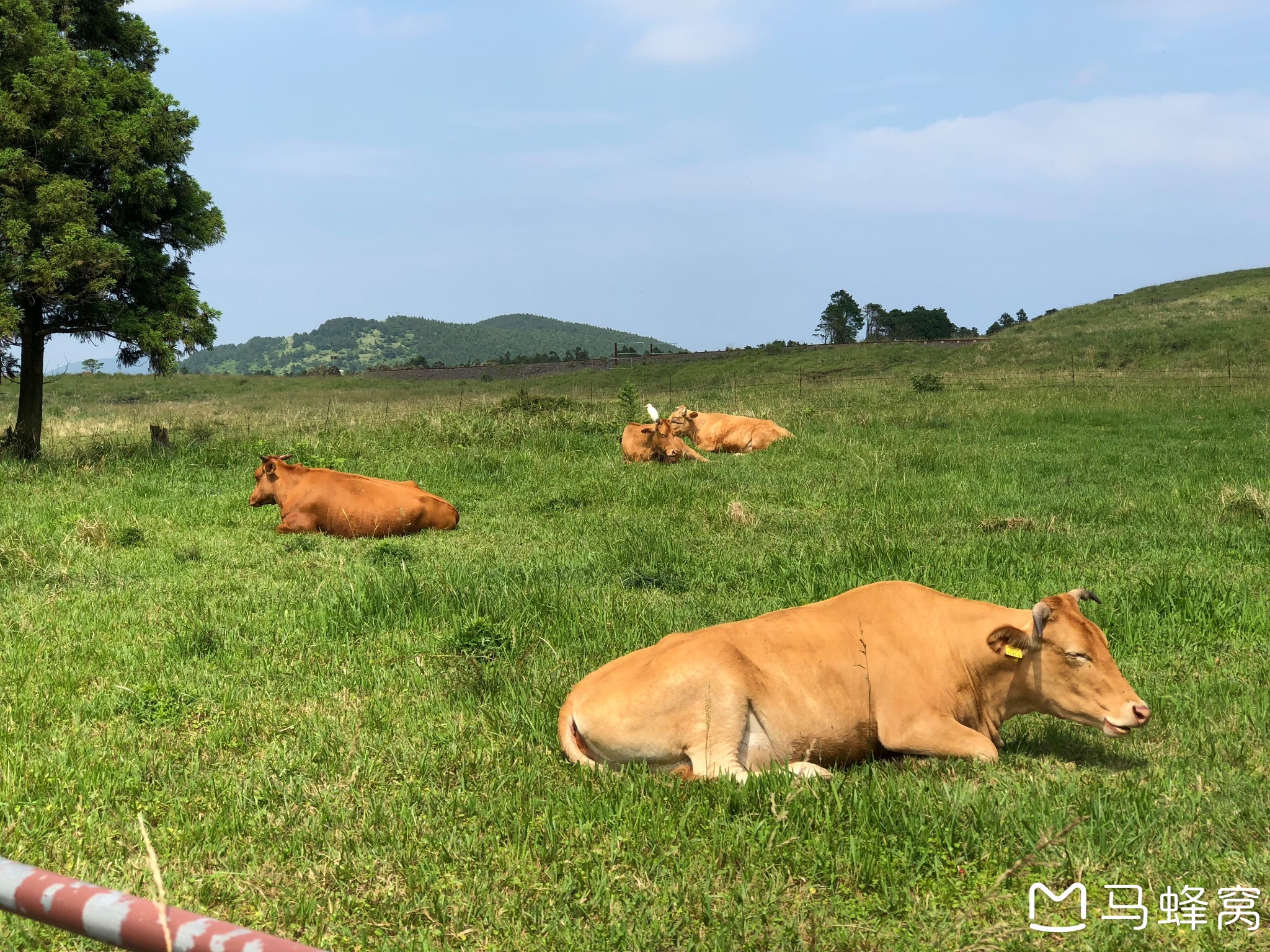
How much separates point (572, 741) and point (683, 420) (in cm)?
1684

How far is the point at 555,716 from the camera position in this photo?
5.60 meters

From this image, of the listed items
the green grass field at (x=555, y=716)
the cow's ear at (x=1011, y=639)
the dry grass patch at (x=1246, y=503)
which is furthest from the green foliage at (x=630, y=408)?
the cow's ear at (x=1011, y=639)

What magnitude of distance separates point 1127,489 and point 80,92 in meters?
18.7

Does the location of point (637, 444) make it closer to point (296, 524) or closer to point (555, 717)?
point (296, 524)

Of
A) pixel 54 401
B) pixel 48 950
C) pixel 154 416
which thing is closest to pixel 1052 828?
pixel 48 950

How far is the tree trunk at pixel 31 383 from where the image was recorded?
18.7 metres

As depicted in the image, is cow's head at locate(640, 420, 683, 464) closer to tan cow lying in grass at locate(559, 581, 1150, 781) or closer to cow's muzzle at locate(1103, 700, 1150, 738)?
tan cow lying in grass at locate(559, 581, 1150, 781)

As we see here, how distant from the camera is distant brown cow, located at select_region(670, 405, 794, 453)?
67.2ft

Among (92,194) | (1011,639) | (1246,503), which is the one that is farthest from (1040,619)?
(92,194)

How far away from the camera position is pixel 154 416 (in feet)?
123

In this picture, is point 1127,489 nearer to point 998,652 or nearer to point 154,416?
point 998,652

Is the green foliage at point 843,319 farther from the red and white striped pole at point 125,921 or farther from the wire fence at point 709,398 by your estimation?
the red and white striped pole at point 125,921

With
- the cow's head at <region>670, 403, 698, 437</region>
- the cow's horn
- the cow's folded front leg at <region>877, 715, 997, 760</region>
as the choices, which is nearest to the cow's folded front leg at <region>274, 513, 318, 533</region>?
the cow's head at <region>670, 403, 698, 437</region>

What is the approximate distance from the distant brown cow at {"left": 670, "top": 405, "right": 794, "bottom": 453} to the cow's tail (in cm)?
1441
